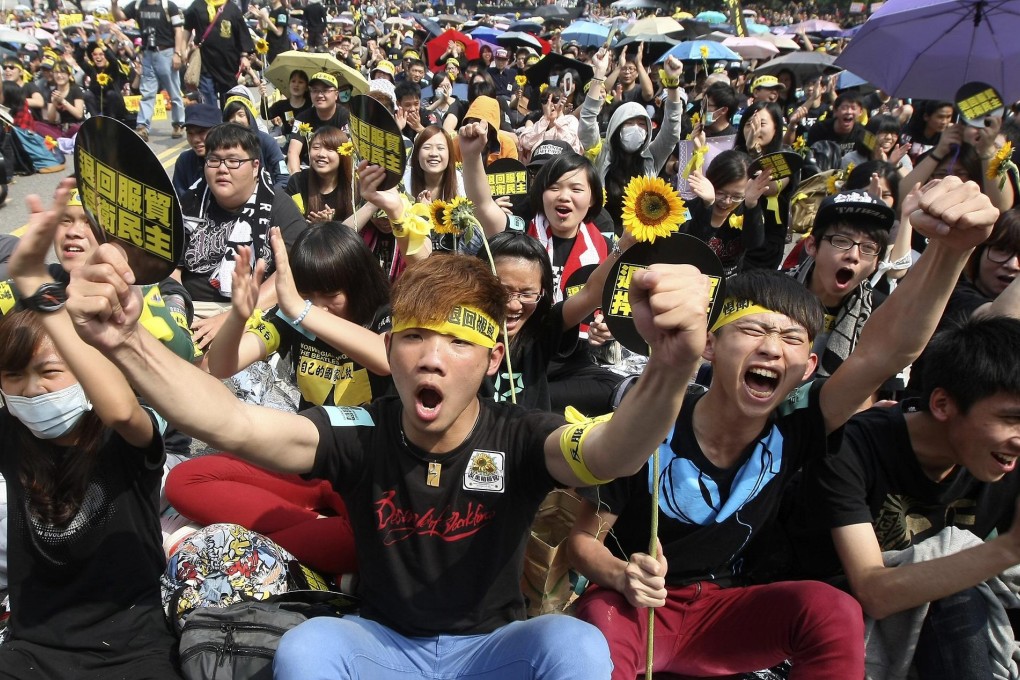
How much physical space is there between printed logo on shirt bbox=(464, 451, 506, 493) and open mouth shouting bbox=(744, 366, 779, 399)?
0.79 meters

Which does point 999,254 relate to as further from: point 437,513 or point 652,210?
point 437,513

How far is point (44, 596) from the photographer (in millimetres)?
2410

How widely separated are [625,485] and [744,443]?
38cm

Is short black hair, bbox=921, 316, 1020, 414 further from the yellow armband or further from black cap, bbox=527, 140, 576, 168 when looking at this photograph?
black cap, bbox=527, 140, 576, 168

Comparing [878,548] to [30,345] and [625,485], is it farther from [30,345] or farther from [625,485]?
[30,345]

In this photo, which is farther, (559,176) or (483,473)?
(559,176)

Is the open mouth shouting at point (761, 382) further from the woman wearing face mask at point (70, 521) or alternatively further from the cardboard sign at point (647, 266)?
the woman wearing face mask at point (70, 521)

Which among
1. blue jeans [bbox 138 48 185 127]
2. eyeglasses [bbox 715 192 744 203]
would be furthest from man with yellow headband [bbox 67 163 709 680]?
blue jeans [bbox 138 48 185 127]

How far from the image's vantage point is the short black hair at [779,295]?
2.54 m

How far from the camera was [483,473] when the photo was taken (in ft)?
7.36

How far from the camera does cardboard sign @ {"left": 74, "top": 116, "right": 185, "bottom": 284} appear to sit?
6.95 ft

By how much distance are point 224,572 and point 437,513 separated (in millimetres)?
876

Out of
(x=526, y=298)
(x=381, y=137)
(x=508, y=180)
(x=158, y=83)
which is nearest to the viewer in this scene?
(x=526, y=298)

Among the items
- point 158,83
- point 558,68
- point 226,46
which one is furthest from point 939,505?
point 158,83
